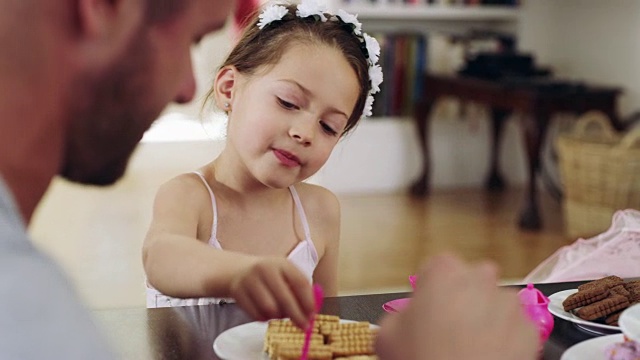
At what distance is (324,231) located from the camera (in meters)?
1.61

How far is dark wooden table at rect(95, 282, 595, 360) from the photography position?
95cm

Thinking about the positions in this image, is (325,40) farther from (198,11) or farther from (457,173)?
(457,173)

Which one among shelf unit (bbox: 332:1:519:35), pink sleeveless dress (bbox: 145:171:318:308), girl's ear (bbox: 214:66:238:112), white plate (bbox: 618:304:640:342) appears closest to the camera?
white plate (bbox: 618:304:640:342)

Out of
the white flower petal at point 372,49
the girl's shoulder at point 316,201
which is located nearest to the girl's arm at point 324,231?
the girl's shoulder at point 316,201

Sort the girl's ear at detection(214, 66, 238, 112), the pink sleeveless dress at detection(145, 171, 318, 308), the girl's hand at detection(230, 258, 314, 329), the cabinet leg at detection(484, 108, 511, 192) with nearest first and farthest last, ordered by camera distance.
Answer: the girl's hand at detection(230, 258, 314, 329) → the pink sleeveless dress at detection(145, 171, 318, 308) → the girl's ear at detection(214, 66, 238, 112) → the cabinet leg at detection(484, 108, 511, 192)

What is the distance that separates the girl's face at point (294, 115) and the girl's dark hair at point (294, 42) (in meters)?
0.02

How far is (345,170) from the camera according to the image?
16.0 ft

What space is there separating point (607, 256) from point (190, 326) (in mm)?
715

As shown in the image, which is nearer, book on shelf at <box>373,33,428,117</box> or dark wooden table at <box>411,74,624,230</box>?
dark wooden table at <box>411,74,624,230</box>

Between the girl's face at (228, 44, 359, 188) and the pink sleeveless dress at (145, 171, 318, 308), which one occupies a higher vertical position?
the girl's face at (228, 44, 359, 188)

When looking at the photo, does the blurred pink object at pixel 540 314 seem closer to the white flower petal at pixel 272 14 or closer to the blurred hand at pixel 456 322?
the blurred hand at pixel 456 322

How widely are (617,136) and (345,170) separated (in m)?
1.33

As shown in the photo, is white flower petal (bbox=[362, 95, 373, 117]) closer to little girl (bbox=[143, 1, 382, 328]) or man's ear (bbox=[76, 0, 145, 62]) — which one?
little girl (bbox=[143, 1, 382, 328])

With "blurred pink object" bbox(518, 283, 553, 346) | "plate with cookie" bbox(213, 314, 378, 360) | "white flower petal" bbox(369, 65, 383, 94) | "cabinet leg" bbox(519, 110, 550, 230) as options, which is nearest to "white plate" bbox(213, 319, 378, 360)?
"plate with cookie" bbox(213, 314, 378, 360)
